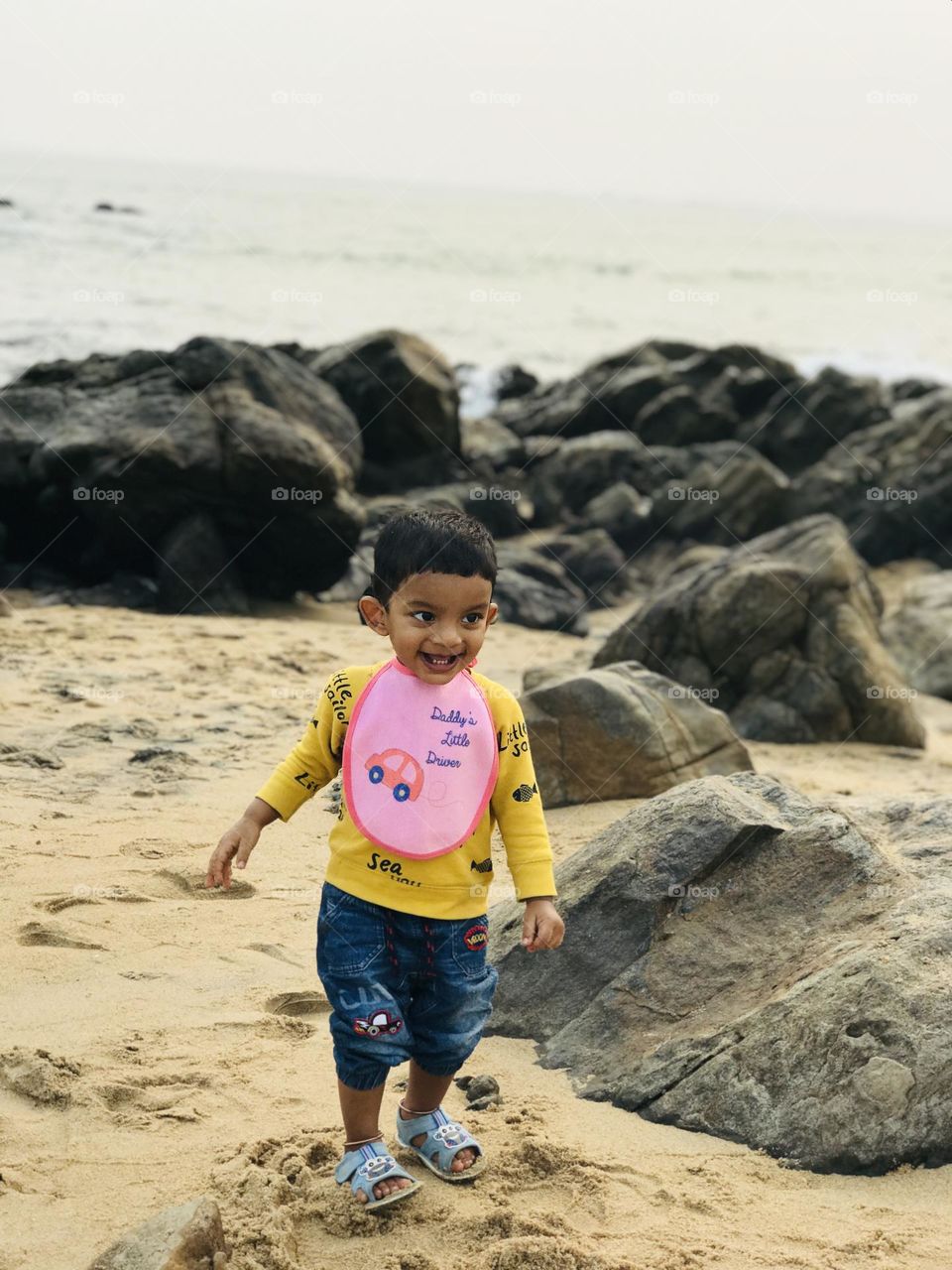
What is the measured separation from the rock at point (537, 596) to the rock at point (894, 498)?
13.4ft

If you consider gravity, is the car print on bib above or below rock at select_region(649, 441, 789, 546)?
above

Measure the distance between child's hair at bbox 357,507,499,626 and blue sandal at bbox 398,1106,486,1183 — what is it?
1.21m

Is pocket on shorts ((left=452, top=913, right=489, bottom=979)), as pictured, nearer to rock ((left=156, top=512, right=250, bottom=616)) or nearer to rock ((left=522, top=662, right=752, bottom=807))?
rock ((left=522, top=662, right=752, bottom=807))

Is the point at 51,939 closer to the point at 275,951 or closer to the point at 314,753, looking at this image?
the point at 275,951

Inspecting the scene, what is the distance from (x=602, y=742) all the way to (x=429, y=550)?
3.44 metres

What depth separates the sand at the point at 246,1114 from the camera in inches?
105

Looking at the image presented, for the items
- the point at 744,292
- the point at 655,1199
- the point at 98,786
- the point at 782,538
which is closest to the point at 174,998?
the point at 655,1199

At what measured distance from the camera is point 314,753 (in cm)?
303

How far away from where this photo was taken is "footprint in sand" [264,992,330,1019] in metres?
3.75

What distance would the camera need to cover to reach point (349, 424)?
1216 cm

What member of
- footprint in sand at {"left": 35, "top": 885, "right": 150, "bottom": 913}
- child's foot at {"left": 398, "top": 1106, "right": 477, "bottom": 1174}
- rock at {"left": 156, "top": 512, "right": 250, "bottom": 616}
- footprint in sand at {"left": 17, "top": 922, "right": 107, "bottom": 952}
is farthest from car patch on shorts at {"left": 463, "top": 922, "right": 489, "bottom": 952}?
rock at {"left": 156, "top": 512, "right": 250, "bottom": 616}

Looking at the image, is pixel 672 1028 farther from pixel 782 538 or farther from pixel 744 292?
pixel 744 292

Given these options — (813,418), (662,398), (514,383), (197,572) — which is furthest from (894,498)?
(514,383)

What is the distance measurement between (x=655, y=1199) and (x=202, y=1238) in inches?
39.0
